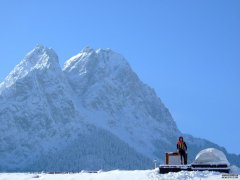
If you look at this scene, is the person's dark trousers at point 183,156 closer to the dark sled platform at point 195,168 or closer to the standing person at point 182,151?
the standing person at point 182,151

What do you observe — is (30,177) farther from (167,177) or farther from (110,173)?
(167,177)

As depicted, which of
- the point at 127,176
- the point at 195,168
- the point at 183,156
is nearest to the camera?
the point at 127,176

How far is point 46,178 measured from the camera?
131 ft

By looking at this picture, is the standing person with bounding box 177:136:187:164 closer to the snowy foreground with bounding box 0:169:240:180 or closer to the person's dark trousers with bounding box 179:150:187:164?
the person's dark trousers with bounding box 179:150:187:164

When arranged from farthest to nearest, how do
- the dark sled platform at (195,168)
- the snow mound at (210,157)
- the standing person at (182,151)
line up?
the standing person at (182,151), the snow mound at (210,157), the dark sled platform at (195,168)

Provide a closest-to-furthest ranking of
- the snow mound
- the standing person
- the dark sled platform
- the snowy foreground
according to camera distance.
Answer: the snowy foreground, the dark sled platform, the snow mound, the standing person

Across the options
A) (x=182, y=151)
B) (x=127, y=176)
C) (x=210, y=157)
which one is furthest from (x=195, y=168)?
(x=127, y=176)

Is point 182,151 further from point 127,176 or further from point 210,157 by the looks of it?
point 127,176

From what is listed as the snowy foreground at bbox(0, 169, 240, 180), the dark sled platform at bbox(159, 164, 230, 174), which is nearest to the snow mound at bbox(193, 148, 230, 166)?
the dark sled platform at bbox(159, 164, 230, 174)

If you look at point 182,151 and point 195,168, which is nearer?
point 195,168

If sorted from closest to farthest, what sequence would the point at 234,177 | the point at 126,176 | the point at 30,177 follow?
the point at 234,177 < the point at 126,176 < the point at 30,177

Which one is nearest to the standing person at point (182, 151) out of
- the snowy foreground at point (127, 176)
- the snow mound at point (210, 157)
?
the snow mound at point (210, 157)

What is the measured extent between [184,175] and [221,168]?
10.9 ft

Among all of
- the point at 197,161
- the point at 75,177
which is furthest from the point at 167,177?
the point at 75,177
